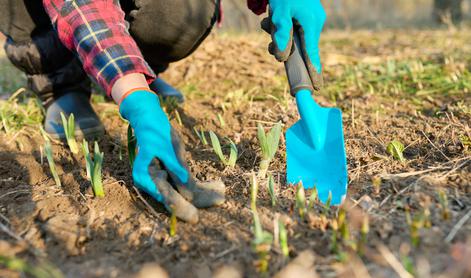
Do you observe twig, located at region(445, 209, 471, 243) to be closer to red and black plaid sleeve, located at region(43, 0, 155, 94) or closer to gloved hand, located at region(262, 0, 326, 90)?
gloved hand, located at region(262, 0, 326, 90)

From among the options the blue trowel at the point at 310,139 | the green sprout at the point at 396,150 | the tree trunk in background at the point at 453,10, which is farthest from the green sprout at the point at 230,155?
the tree trunk in background at the point at 453,10

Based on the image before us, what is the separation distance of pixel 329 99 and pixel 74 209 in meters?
1.68

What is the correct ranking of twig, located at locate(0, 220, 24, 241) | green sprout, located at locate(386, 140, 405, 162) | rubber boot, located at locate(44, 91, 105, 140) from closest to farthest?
twig, located at locate(0, 220, 24, 241)
green sprout, located at locate(386, 140, 405, 162)
rubber boot, located at locate(44, 91, 105, 140)

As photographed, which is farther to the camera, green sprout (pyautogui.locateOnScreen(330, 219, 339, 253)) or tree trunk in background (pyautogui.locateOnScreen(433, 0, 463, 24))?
tree trunk in background (pyautogui.locateOnScreen(433, 0, 463, 24))

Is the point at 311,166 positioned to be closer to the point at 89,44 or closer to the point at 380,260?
the point at 380,260

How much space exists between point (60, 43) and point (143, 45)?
414 millimetres

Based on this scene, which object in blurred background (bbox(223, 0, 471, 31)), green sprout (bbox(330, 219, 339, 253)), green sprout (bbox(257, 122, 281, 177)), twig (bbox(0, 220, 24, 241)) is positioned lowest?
blurred background (bbox(223, 0, 471, 31))

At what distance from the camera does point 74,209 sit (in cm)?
143

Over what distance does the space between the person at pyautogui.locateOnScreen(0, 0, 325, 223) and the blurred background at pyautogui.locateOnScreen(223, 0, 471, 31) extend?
418 cm

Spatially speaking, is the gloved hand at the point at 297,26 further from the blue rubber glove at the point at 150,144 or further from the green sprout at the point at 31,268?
the green sprout at the point at 31,268

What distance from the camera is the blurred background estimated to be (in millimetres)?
7020

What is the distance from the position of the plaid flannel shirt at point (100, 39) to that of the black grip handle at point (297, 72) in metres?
0.46

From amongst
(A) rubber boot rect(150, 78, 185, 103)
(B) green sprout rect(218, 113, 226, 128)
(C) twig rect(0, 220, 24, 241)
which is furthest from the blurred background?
(C) twig rect(0, 220, 24, 241)

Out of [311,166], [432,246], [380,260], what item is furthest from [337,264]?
[311,166]
